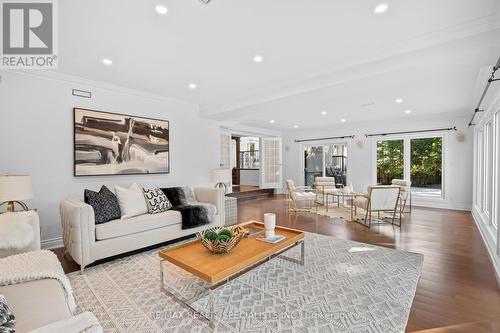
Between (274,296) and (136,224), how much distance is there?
6.67ft

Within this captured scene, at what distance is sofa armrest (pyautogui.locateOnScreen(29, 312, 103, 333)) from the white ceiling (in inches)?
90.4

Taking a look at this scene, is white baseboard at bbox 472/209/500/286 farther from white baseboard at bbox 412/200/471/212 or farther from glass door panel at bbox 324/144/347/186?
glass door panel at bbox 324/144/347/186

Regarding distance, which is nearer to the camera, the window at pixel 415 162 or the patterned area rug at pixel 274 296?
the patterned area rug at pixel 274 296

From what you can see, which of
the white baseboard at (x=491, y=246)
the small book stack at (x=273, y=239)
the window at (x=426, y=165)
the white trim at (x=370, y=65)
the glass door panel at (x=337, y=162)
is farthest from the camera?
the glass door panel at (x=337, y=162)

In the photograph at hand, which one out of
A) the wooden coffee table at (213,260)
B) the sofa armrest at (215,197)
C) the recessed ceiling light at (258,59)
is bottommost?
the wooden coffee table at (213,260)

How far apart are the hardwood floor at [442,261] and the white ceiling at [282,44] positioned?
2.34 metres

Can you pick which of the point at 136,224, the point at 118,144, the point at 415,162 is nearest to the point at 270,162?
the point at 415,162

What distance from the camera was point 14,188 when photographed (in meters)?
2.61

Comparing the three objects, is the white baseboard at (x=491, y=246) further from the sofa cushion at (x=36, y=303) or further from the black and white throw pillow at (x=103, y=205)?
the black and white throw pillow at (x=103, y=205)

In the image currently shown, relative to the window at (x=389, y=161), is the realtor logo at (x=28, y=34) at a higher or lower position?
higher

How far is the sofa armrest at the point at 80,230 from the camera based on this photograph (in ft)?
8.80

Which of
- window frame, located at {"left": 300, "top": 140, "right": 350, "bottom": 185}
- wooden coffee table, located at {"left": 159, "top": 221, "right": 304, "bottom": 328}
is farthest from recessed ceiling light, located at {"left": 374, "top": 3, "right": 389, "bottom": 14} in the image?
window frame, located at {"left": 300, "top": 140, "right": 350, "bottom": 185}

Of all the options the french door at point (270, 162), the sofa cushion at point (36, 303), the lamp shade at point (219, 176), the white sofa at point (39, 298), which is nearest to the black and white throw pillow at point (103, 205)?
the white sofa at point (39, 298)

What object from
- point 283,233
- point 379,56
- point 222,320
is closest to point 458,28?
point 379,56
